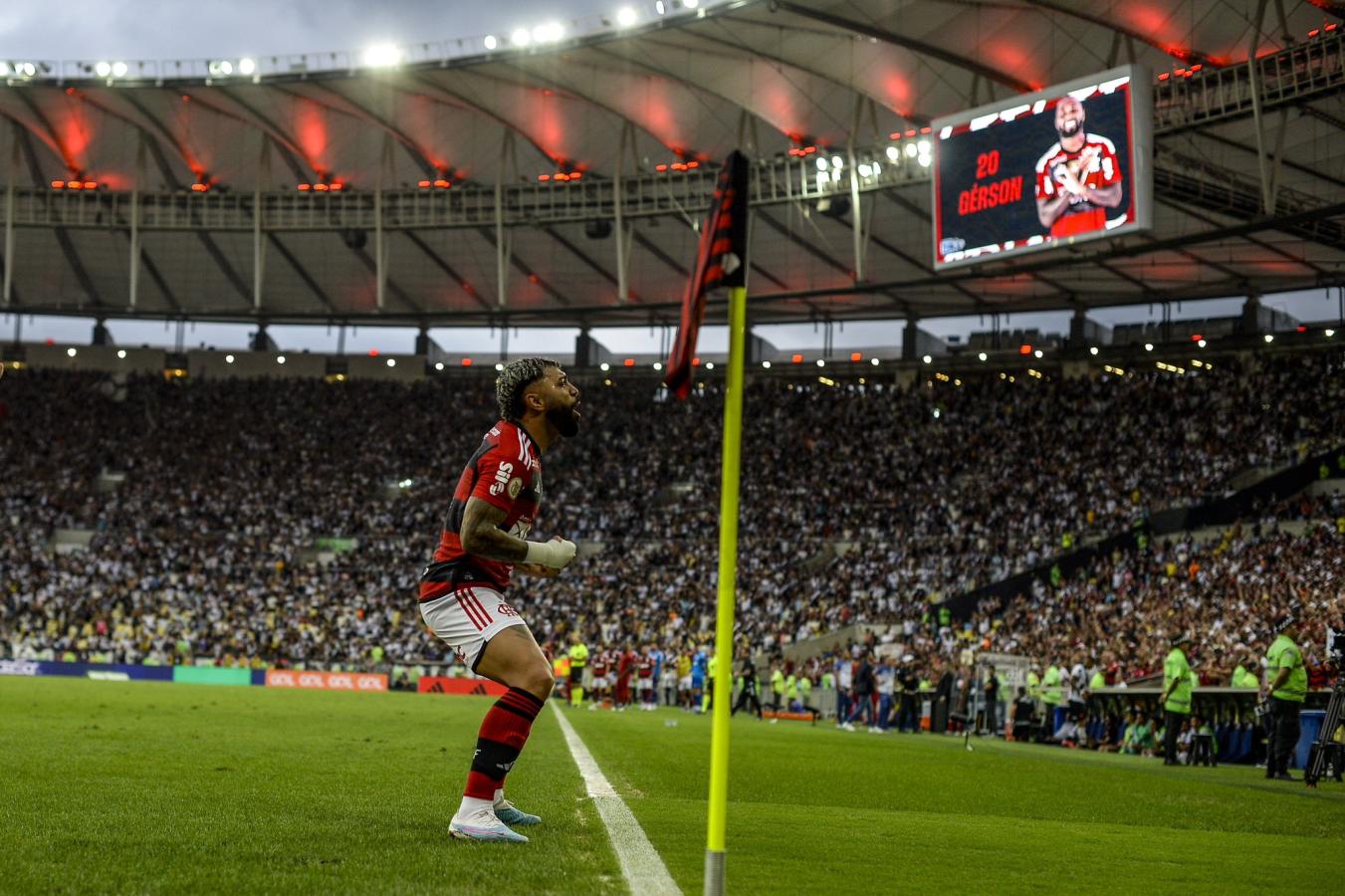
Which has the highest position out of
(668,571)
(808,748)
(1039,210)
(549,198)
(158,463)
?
(549,198)

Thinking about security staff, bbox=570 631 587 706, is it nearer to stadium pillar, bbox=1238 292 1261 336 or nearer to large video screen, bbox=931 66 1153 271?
large video screen, bbox=931 66 1153 271

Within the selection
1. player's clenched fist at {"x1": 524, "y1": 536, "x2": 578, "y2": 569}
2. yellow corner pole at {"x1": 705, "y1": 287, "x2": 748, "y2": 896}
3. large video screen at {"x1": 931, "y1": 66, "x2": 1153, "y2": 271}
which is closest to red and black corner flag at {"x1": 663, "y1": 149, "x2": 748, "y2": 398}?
yellow corner pole at {"x1": 705, "y1": 287, "x2": 748, "y2": 896}

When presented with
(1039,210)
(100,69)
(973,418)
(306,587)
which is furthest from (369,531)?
(1039,210)

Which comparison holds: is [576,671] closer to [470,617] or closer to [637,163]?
[637,163]

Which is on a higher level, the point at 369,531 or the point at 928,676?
the point at 369,531

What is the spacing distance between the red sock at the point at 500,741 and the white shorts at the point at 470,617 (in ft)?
0.82

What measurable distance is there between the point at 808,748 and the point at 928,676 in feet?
47.1

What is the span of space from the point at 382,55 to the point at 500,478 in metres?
39.6

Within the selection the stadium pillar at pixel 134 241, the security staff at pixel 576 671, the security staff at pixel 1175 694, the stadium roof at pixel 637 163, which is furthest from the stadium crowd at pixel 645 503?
the security staff at pixel 1175 694

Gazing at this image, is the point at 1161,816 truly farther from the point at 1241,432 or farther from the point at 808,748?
the point at 1241,432

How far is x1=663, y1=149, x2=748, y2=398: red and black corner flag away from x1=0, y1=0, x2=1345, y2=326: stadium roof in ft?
90.2

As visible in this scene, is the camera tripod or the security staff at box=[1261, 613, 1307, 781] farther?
the security staff at box=[1261, 613, 1307, 781]

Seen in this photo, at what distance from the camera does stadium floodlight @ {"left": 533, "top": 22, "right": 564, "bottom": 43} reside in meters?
39.7

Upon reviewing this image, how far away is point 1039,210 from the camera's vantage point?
2847 centimetres
